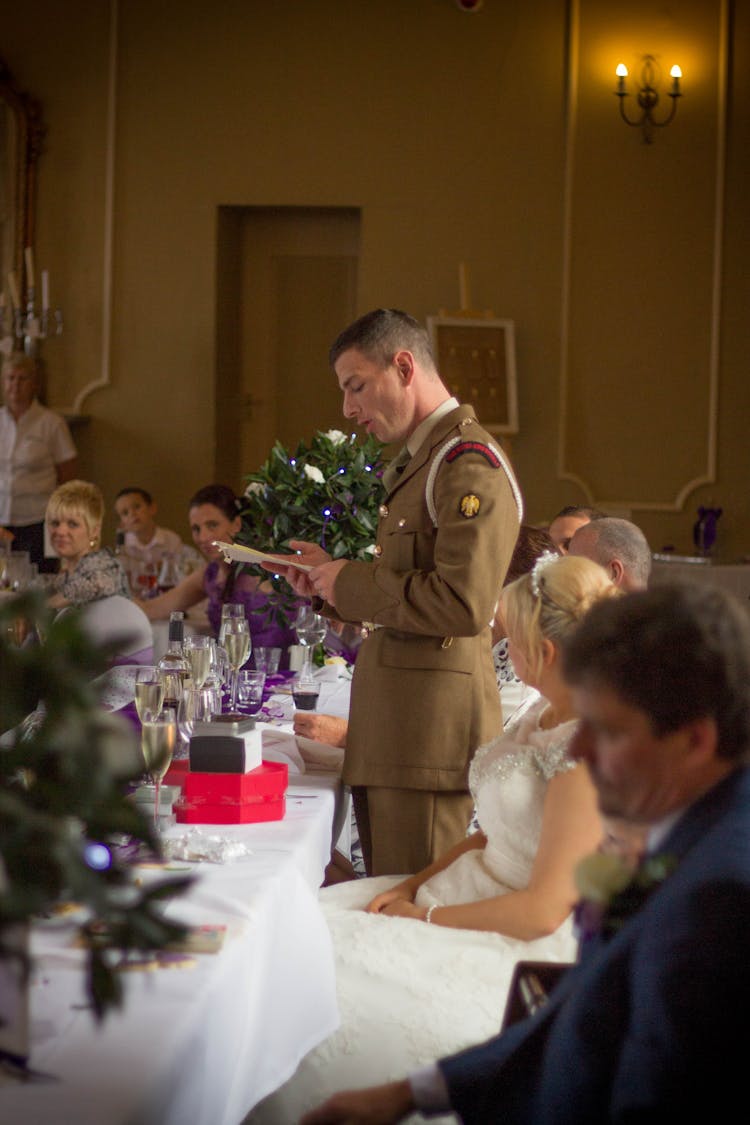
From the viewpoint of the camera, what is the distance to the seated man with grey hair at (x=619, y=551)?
347 centimetres

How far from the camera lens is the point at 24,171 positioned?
8328 mm

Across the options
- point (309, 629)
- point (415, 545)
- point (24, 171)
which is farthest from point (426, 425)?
point (24, 171)

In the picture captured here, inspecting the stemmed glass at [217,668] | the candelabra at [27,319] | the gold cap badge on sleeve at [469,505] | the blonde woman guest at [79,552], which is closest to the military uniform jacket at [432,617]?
the gold cap badge on sleeve at [469,505]

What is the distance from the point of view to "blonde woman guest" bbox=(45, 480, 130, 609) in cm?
491

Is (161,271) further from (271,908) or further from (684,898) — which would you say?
(684,898)

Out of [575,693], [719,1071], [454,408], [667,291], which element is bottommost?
[719,1071]

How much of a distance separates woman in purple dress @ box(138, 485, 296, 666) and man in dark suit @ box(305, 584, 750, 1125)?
10.4 feet

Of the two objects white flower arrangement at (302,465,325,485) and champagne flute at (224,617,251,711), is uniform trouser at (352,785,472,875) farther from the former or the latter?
white flower arrangement at (302,465,325,485)

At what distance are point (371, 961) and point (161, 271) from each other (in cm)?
682

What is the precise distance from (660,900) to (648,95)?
7721 mm

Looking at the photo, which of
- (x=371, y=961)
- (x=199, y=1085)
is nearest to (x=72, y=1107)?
(x=199, y=1085)

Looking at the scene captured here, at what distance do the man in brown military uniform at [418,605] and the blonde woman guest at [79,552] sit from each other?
227 cm

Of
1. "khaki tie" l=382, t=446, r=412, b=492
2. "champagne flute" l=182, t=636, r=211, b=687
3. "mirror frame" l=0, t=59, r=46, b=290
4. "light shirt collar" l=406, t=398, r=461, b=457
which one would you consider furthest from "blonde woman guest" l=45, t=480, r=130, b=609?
"mirror frame" l=0, t=59, r=46, b=290

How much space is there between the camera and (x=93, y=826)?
3.74 feet
